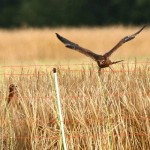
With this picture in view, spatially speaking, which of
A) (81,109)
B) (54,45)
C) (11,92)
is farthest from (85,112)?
(54,45)

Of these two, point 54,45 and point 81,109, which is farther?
point 54,45

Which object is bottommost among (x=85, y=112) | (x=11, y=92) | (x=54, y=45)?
(x=85, y=112)

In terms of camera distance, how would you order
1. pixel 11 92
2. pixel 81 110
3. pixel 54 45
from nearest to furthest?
1. pixel 81 110
2. pixel 11 92
3. pixel 54 45

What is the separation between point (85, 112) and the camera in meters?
8.25

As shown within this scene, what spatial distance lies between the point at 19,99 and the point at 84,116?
0.89m

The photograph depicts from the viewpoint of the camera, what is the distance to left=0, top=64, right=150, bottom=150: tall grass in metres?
8.08

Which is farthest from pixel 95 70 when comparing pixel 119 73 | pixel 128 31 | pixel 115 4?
pixel 115 4

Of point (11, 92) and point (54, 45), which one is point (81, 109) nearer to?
point (11, 92)

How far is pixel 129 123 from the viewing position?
8141mm

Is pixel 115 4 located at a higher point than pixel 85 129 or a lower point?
higher

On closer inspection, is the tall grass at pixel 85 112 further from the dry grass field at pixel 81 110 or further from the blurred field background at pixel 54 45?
the blurred field background at pixel 54 45

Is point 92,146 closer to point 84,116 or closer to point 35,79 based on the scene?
point 84,116

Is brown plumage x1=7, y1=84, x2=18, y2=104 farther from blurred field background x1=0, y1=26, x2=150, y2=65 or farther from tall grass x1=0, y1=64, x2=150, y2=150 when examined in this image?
blurred field background x1=0, y1=26, x2=150, y2=65

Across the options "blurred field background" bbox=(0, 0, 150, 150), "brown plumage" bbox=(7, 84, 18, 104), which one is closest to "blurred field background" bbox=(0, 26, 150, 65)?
"blurred field background" bbox=(0, 0, 150, 150)
